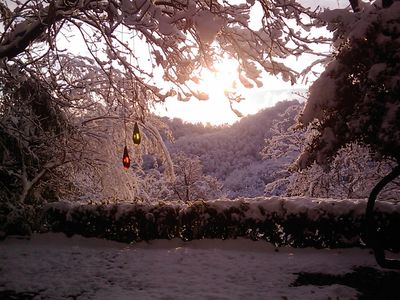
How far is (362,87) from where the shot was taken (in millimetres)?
5727

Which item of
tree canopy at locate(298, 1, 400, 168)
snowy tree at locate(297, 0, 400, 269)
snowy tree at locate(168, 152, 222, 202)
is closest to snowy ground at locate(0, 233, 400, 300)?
snowy tree at locate(297, 0, 400, 269)

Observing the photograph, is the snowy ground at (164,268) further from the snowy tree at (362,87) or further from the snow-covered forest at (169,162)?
the snowy tree at (362,87)

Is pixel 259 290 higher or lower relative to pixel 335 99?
lower

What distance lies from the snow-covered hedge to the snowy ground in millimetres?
264

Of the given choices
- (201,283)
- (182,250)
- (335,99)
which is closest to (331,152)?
(335,99)

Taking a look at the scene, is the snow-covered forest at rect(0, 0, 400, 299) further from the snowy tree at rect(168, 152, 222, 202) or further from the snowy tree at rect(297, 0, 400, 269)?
the snowy tree at rect(168, 152, 222, 202)

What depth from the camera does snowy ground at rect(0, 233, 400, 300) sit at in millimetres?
6414

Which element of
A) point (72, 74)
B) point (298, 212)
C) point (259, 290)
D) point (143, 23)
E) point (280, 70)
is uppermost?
point (72, 74)

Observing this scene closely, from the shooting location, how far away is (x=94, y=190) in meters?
18.8

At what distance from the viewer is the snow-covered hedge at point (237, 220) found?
9.12 m

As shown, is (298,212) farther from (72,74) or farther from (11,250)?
(72,74)

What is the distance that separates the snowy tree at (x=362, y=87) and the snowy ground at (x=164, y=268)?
206 centimetres

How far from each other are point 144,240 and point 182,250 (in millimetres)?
1394

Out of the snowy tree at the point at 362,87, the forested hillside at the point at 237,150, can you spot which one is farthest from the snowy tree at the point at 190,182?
the snowy tree at the point at 362,87
